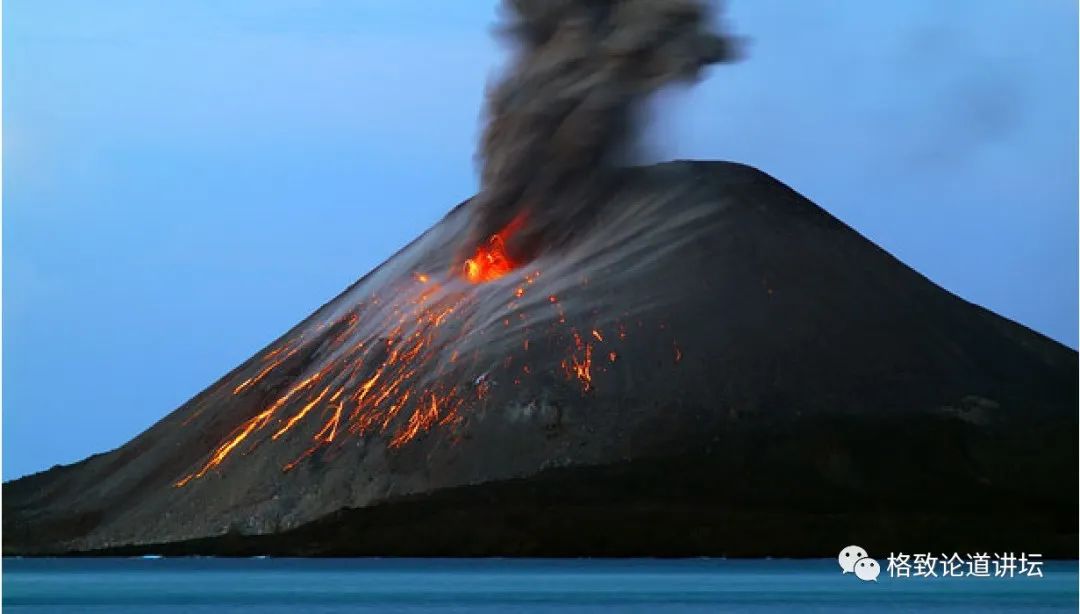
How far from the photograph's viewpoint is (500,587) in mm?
70000

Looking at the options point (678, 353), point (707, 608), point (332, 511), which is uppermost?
point (678, 353)

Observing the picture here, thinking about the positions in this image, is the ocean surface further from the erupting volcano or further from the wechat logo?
the erupting volcano

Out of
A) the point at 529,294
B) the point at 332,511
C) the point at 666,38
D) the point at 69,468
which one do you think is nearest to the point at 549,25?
the point at 666,38

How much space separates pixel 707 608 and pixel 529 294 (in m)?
46.2

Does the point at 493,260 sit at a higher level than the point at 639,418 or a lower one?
higher

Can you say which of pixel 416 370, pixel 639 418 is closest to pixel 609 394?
pixel 639 418

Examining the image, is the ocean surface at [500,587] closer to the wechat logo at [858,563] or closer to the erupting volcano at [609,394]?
the wechat logo at [858,563]

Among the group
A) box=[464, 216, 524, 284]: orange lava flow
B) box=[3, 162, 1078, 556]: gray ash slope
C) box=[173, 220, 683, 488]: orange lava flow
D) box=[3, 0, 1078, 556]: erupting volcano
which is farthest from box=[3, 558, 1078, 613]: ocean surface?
box=[464, 216, 524, 284]: orange lava flow

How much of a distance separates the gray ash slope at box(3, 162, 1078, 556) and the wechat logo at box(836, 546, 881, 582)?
1990 millimetres

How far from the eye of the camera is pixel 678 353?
99.6 m

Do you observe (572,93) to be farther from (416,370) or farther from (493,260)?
(416,370)

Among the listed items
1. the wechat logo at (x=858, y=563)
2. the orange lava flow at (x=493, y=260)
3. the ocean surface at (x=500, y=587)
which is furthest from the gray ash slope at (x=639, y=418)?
the ocean surface at (x=500, y=587)

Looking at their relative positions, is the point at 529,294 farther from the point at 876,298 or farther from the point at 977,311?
the point at 977,311

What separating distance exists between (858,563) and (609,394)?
16.3 m
